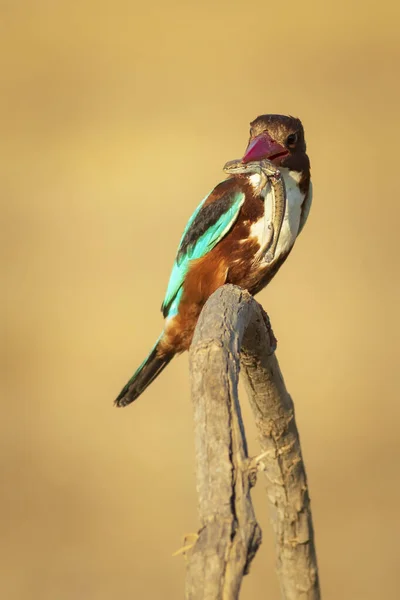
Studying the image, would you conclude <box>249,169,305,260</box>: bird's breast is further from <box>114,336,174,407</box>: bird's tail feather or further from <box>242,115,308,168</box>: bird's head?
<box>114,336,174,407</box>: bird's tail feather

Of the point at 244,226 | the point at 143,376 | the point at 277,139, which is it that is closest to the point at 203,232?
the point at 244,226

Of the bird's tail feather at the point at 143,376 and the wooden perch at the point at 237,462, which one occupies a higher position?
the bird's tail feather at the point at 143,376

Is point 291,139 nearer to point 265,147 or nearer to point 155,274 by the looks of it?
point 265,147

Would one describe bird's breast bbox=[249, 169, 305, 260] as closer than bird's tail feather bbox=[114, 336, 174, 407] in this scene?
Yes

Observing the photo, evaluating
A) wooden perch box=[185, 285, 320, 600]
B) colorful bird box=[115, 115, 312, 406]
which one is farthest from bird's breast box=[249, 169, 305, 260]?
wooden perch box=[185, 285, 320, 600]

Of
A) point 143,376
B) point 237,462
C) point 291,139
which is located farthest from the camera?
point 143,376

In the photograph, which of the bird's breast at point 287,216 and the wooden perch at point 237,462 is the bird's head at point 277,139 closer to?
the bird's breast at point 287,216

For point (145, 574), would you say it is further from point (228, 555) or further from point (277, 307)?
point (228, 555)

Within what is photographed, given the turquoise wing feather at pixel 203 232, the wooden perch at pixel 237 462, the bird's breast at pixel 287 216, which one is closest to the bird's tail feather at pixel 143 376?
the turquoise wing feather at pixel 203 232
